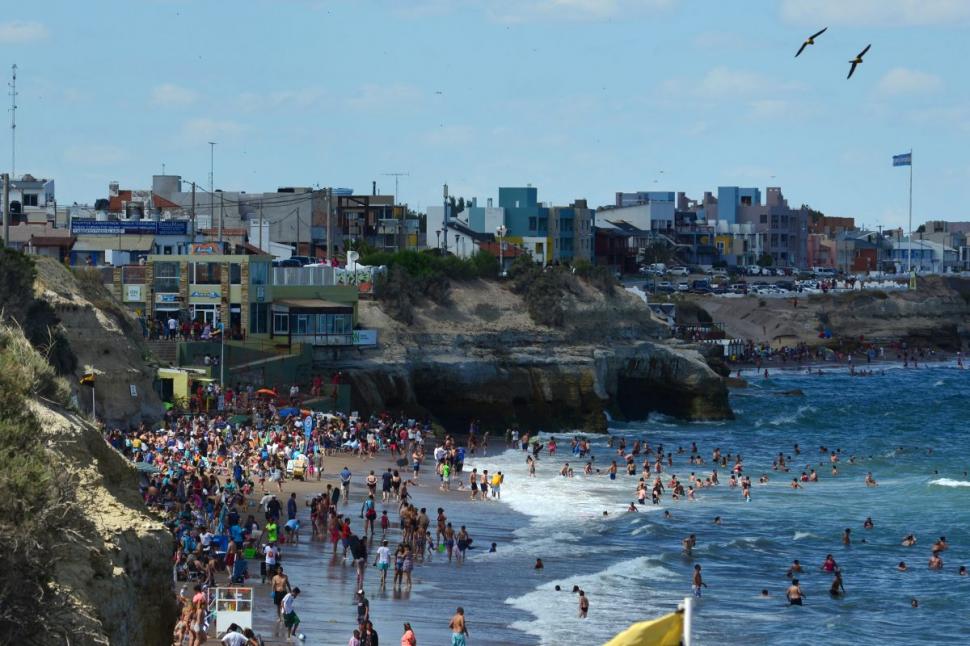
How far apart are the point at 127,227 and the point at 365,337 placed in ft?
50.9

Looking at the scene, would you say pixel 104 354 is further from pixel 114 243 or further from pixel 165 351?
pixel 114 243

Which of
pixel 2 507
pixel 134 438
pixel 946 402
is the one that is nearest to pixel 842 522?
pixel 134 438

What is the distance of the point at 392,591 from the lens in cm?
3031

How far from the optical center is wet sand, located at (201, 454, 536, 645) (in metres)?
26.4

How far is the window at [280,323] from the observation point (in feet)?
204

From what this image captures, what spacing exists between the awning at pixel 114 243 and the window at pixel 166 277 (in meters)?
10.8

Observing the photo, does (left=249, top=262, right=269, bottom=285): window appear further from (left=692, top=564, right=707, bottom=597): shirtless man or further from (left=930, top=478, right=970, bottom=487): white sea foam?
(left=692, top=564, right=707, bottom=597): shirtless man

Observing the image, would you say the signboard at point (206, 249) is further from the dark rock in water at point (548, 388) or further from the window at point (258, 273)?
the dark rock in water at point (548, 388)

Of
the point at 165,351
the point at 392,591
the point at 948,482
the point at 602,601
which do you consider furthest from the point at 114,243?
the point at 602,601

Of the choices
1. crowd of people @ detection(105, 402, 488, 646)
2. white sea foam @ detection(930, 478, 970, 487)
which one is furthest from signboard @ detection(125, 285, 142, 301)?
white sea foam @ detection(930, 478, 970, 487)

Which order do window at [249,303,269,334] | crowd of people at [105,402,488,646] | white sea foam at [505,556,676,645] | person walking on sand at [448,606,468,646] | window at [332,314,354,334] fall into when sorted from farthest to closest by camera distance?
window at [332,314,354,334], window at [249,303,269,334], white sea foam at [505,556,676,645], crowd of people at [105,402,488,646], person walking on sand at [448,606,468,646]

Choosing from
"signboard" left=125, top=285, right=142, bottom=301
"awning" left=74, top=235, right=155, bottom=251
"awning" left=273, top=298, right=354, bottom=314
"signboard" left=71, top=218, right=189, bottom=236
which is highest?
"signboard" left=71, top=218, right=189, bottom=236

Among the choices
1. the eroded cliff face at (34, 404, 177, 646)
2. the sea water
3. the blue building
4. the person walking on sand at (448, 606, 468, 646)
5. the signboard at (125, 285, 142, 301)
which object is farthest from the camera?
the blue building

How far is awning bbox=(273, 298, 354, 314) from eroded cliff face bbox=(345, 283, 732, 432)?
2.33 metres
